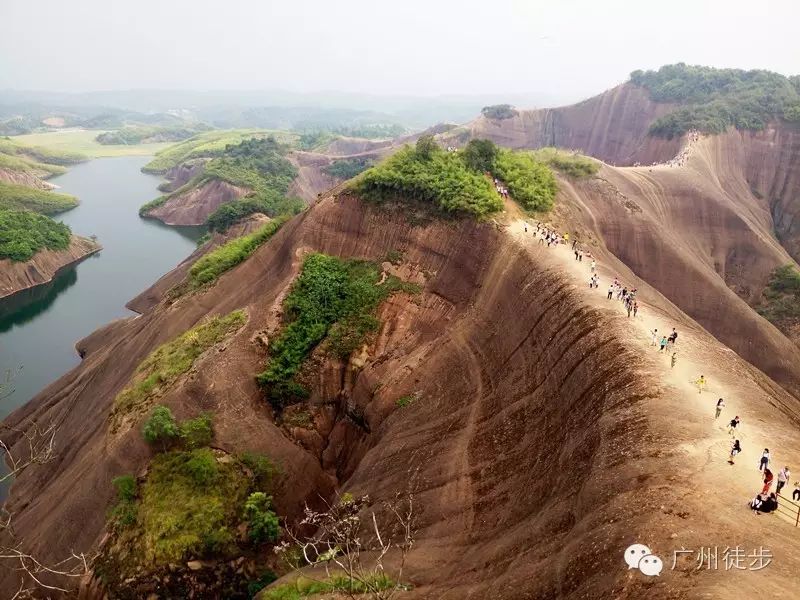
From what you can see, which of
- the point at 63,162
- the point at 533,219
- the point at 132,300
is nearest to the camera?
the point at 533,219

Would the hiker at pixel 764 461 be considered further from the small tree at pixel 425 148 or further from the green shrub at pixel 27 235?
the green shrub at pixel 27 235

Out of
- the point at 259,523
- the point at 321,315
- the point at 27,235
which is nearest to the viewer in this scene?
the point at 259,523

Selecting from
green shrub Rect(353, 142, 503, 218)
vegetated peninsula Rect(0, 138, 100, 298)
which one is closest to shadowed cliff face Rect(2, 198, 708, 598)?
green shrub Rect(353, 142, 503, 218)

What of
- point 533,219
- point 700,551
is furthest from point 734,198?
point 700,551

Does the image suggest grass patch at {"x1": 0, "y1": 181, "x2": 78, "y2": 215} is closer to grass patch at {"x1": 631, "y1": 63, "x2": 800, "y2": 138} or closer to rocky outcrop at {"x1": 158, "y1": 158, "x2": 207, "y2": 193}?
rocky outcrop at {"x1": 158, "y1": 158, "x2": 207, "y2": 193}

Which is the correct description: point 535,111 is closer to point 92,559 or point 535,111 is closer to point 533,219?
point 533,219

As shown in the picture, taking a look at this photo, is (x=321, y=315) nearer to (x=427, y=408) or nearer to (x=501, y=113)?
(x=427, y=408)

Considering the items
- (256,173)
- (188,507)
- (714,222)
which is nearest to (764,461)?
(188,507)
